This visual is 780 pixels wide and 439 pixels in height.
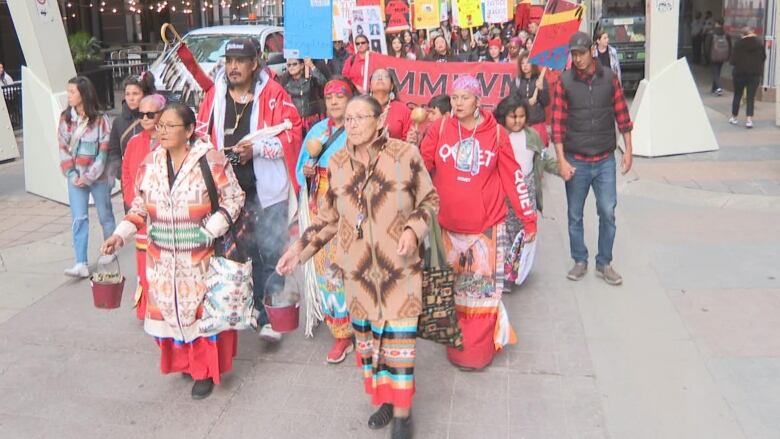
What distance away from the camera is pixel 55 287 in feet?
21.2

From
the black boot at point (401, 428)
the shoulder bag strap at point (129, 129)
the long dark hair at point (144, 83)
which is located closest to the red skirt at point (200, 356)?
the black boot at point (401, 428)

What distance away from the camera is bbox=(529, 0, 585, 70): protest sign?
646 cm

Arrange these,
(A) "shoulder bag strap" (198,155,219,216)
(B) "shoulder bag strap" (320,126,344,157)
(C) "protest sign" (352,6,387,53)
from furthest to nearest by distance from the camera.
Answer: (C) "protest sign" (352,6,387,53), (B) "shoulder bag strap" (320,126,344,157), (A) "shoulder bag strap" (198,155,219,216)

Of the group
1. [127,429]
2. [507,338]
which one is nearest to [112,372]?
[127,429]

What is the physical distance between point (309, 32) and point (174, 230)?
4.08 meters

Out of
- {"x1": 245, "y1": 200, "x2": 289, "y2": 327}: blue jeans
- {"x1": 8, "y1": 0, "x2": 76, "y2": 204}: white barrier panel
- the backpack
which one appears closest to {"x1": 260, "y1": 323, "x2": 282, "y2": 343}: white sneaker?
{"x1": 245, "y1": 200, "x2": 289, "y2": 327}: blue jeans

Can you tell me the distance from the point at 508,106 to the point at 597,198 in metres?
1.01

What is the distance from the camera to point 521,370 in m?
4.76

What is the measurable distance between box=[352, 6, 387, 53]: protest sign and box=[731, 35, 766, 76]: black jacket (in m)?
6.81

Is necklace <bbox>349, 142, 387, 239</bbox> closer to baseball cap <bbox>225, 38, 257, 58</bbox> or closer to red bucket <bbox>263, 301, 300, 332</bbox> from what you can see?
red bucket <bbox>263, 301, 300, 332</bbox>

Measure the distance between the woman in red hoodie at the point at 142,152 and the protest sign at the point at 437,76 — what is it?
176 centimetres

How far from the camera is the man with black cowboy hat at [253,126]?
16.0 ft

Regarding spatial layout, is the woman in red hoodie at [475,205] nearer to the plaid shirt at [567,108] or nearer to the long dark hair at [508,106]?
the long dark hair at [508,106]

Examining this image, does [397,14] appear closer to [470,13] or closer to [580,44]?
[470,13]
